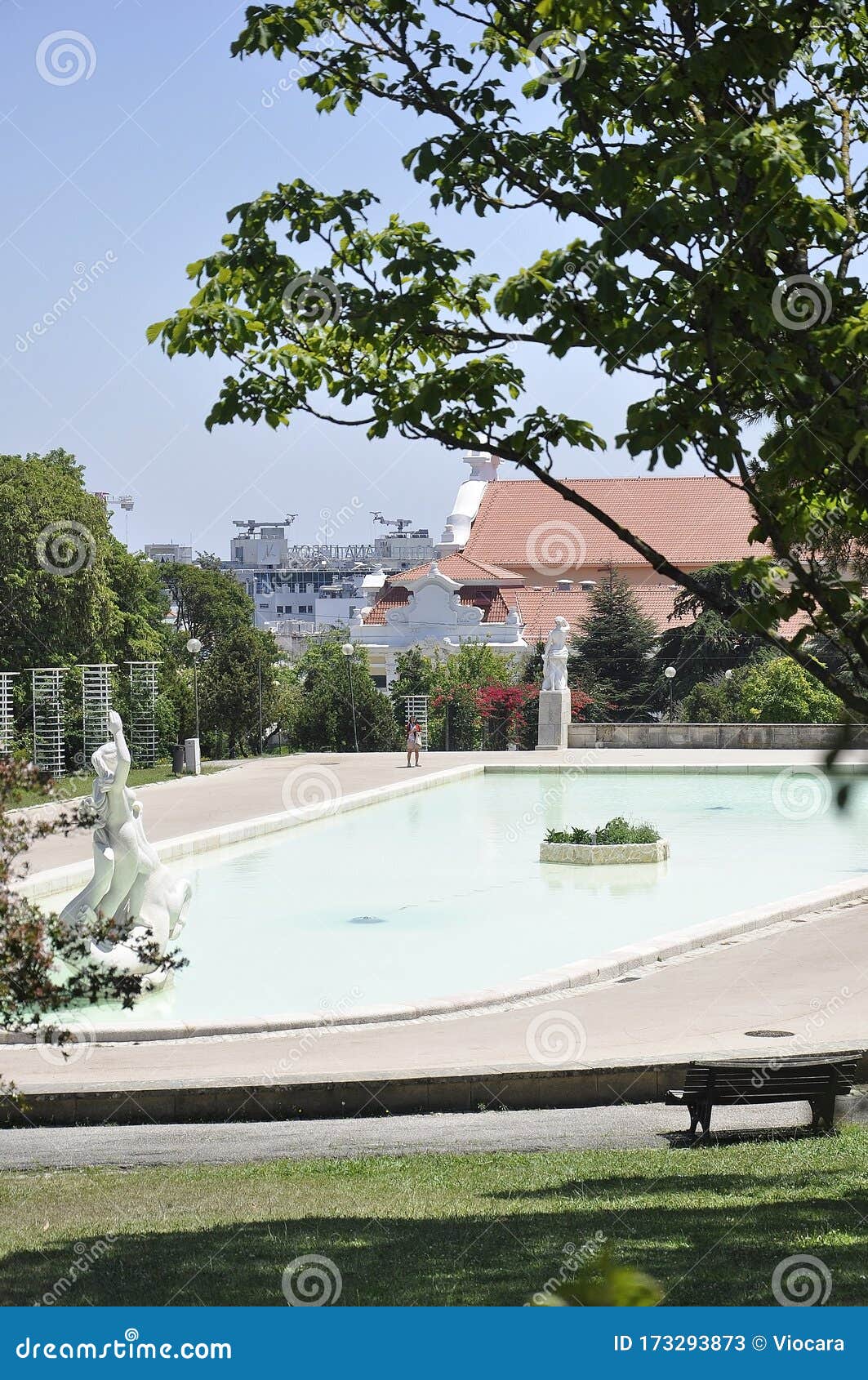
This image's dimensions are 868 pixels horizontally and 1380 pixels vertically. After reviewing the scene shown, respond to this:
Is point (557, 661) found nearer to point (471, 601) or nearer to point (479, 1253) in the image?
point (471, 601)

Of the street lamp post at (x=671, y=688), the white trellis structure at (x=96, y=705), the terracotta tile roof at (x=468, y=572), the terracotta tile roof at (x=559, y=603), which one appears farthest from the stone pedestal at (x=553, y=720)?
the terracotta tile roof at (x=468, y=572)

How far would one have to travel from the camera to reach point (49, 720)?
38625 millimetres

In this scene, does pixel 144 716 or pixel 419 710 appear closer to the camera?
pixel 144 716

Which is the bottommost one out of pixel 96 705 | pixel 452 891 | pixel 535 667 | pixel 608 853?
pixel 452 891

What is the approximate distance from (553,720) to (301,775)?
25.0 feet

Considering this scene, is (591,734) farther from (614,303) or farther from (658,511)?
(614,303)

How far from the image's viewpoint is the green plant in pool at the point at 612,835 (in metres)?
22.0

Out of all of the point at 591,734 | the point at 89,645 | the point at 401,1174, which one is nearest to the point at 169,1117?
the point at 401,1174

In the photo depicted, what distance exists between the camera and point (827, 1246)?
5.93 metres

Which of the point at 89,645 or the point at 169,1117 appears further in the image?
the point at 89,645

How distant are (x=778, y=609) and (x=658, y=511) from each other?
61657 mm

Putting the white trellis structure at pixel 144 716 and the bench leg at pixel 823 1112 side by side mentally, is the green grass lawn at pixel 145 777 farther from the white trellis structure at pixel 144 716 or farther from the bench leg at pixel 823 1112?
the bench leg at pixel 823 1112

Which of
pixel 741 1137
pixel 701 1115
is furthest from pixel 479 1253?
pixel 741 1137
